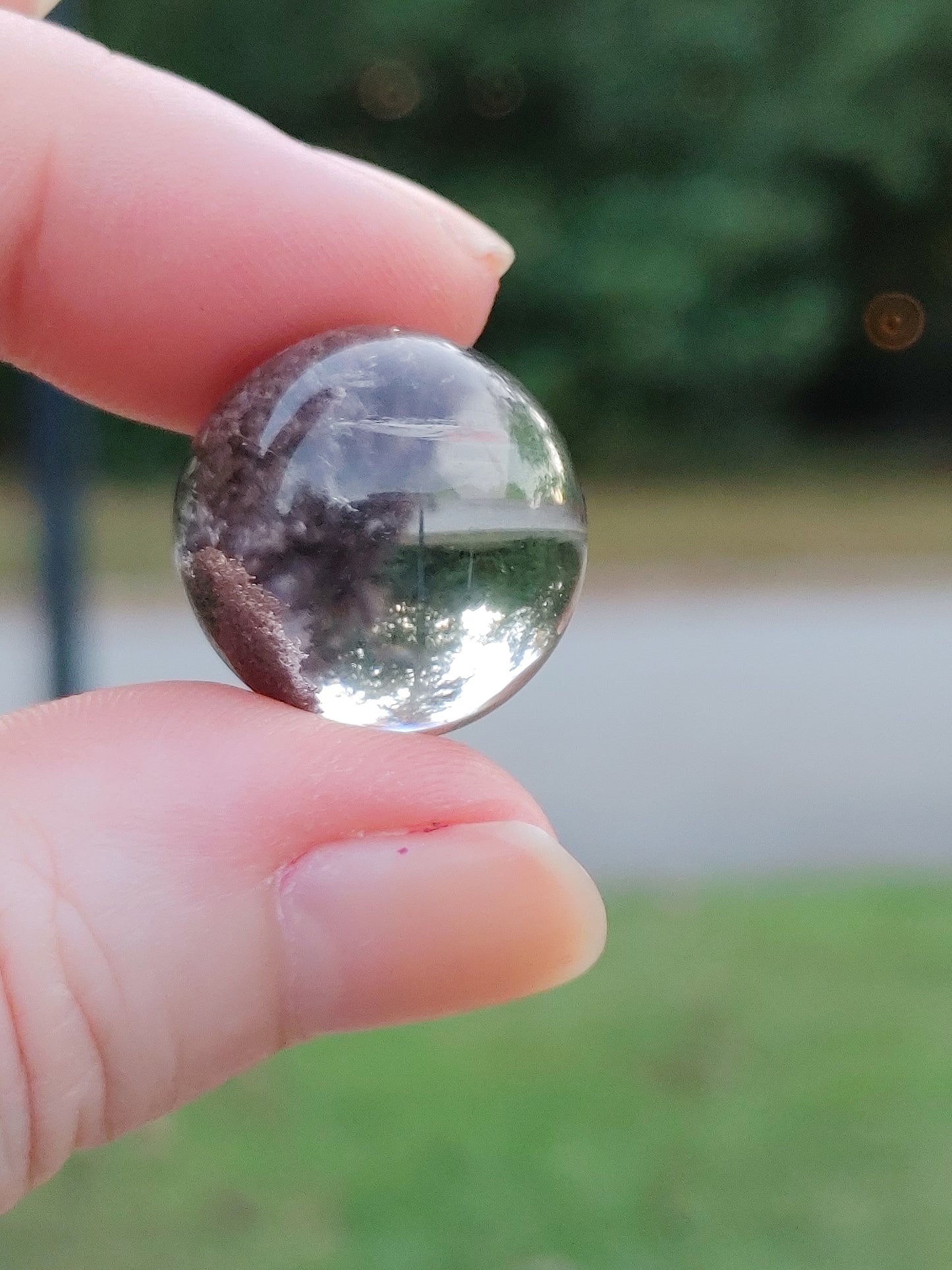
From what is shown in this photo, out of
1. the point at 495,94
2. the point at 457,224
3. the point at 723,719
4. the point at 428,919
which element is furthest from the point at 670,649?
the point at 495,94

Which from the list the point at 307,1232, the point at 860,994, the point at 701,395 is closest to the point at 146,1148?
the point at 307,1232

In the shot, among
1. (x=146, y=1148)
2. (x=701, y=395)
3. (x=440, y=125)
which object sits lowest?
(x=146, y=1148)

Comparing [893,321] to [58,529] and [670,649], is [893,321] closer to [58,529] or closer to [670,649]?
[670,649]

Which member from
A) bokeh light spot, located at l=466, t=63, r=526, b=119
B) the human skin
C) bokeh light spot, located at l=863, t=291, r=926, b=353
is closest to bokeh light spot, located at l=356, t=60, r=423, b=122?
bokeh light spot, located at l=466, t=63, r=526, b=119

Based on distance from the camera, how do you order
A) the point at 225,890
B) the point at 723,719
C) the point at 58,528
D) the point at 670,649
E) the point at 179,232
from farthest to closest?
the point at 670,649 < the point at 723,719 < the point at 58,528 < the point at 179,232 < the point at 225,890

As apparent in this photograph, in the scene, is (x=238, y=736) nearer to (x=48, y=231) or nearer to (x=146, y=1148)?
(x=48, y=231)
